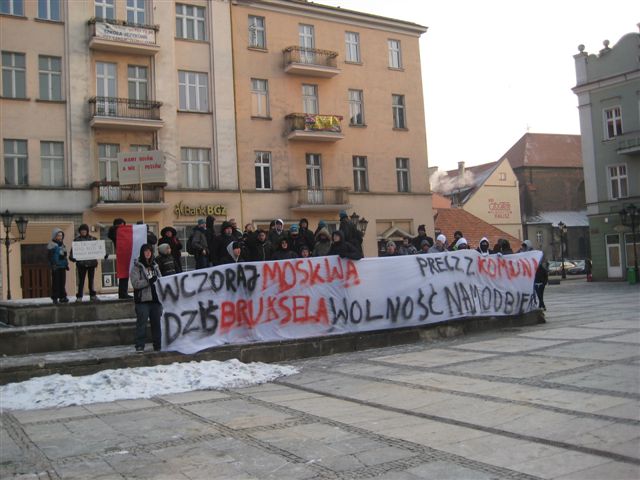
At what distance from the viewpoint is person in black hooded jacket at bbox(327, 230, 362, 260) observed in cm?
1251

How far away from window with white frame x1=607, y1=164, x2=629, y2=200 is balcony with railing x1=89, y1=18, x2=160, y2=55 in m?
28.3

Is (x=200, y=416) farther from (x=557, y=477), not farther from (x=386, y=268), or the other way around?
(x=386, y=268)

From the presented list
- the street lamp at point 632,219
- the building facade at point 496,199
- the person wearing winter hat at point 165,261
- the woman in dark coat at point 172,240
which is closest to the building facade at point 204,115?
the street lamp at point 632,219

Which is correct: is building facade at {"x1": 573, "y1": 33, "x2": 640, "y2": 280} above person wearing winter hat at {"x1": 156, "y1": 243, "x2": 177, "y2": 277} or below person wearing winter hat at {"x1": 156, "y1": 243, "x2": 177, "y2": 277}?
above

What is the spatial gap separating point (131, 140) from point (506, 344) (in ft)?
77.2

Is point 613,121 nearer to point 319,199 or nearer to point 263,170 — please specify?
point 319,199

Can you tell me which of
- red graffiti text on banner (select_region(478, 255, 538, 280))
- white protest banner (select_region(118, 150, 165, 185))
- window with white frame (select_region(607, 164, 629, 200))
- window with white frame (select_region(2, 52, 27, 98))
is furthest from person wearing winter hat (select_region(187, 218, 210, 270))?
window with white frame (select_region(607, 164, 629, 200))

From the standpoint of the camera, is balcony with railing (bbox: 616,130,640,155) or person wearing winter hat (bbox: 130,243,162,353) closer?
person wearing winter hat (bbox: 130,243,162,353)

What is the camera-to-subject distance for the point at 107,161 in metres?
29.9

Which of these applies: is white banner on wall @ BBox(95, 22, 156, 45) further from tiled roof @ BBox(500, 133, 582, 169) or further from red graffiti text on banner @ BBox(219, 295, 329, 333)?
tiled roof @ BBox(500, 133, 582, 169)

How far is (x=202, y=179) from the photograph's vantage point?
105 feet

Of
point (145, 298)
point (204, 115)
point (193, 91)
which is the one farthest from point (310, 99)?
point (145, 298)

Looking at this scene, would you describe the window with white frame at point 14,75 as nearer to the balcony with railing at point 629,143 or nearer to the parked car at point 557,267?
the balcony with railing at point 629,143

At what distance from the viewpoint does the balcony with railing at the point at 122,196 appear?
94.0ft
